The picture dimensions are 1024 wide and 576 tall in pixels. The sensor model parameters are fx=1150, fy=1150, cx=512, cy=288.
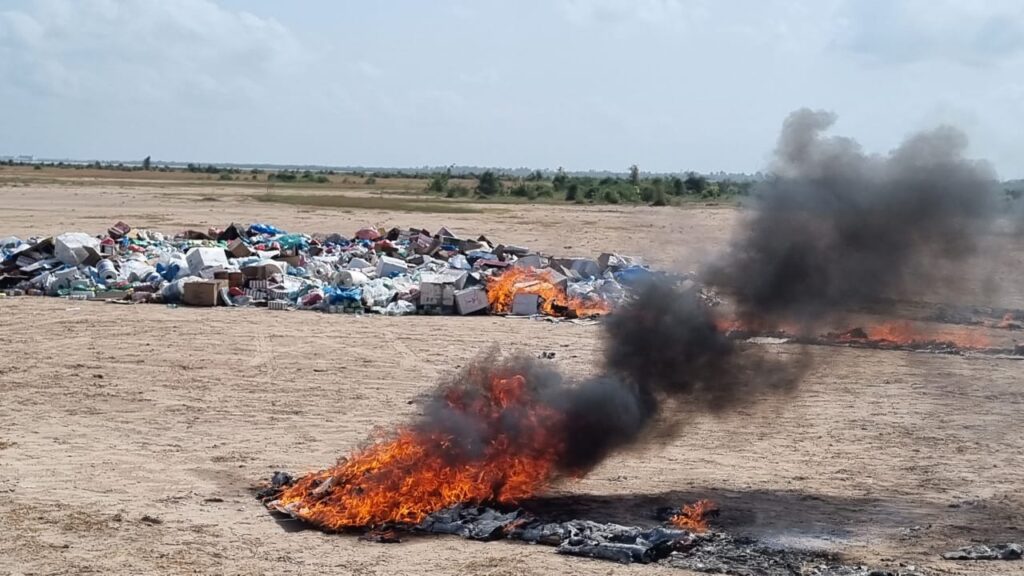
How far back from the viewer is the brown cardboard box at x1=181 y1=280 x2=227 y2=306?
24.2m

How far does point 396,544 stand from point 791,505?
3.85 m

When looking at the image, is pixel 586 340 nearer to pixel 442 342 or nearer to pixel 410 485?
pixel 442 342

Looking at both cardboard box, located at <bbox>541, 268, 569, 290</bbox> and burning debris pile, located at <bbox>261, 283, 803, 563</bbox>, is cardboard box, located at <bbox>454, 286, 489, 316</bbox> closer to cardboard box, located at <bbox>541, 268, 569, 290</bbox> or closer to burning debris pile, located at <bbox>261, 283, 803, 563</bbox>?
cardboard box, located at <bbox>541, 268, 569, 290</bbox>

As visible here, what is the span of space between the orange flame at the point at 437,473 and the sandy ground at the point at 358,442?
1.22 ft

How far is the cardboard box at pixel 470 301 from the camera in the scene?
2403 centimetres

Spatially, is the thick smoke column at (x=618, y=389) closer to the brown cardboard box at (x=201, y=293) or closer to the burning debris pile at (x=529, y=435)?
the burning debris pile at (x=529, y=435)

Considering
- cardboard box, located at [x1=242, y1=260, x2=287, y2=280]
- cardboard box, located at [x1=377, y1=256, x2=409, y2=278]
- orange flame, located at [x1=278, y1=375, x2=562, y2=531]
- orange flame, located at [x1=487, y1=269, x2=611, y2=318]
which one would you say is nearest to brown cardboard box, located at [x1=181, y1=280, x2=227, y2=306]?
cardboard box, located at [x1=242, y1=260, x2=287, y2=280]

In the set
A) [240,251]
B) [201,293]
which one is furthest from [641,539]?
[240,251]

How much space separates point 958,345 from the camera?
20.2 metres

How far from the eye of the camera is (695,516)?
34.2 ft

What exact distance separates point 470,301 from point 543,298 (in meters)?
1.57

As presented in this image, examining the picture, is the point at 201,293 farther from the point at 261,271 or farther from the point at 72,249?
the point at 72,249

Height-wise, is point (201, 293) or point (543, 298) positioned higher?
point (543, 298)

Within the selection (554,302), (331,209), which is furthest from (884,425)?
(331,209)
